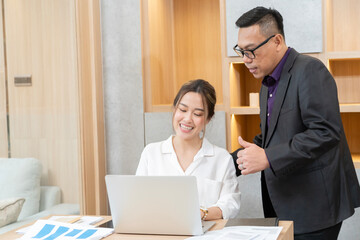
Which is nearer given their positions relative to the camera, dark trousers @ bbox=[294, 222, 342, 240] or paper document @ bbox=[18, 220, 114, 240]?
paper document @ bbox=[18, 220, 114, 240]

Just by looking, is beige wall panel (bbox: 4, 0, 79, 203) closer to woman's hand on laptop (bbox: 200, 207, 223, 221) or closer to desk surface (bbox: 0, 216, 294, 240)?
desk surface (bbox: 0, 216, 294, 240)

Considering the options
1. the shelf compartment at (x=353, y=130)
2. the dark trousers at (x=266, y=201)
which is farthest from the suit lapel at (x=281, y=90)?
the shelf compartment at (x=353, y=130)

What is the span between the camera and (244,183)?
126 inches

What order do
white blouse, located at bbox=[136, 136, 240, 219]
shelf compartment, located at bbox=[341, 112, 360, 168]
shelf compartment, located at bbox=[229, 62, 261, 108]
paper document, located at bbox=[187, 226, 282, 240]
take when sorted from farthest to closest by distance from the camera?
shelf compartment, located at bbox=[341, 112, 360, 168] < shelf compartment, located at bbox=[229, 62, 261, 108] < white blouse, located at bbox=[136, 136, 240, 219] < paper document, located at bbox=[187, 226, 282, 240]

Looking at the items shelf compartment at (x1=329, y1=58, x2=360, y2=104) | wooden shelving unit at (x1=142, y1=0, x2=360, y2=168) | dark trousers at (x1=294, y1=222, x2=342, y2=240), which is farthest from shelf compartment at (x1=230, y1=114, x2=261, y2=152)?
dark trousers at (x1=294, y1=222, x2=342, y2=240)

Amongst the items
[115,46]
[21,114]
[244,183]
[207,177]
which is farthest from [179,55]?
[207,177]

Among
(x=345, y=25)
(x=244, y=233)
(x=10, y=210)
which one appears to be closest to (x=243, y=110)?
(x=345, y=25)

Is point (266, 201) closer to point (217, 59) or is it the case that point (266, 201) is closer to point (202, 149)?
point (202, 149)

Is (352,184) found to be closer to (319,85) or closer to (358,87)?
(319,85)

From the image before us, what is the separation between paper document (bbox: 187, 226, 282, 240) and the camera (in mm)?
1537

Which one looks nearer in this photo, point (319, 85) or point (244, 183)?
point (319, 85)

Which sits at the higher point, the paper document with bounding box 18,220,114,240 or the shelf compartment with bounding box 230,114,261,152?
the shelf compartment with bounding box 230,114,261,152

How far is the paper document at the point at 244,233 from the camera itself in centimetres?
154

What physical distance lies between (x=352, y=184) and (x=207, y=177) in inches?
23.7
